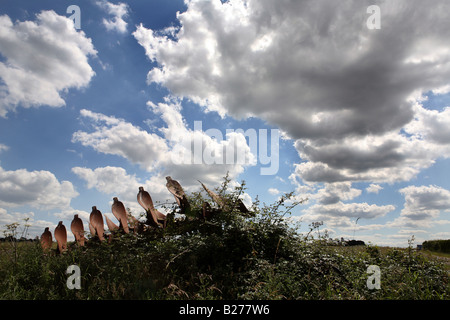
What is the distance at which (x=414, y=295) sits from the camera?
4.14 metres

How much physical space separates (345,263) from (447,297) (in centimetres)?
140

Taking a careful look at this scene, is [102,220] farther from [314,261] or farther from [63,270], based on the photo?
[314,261]

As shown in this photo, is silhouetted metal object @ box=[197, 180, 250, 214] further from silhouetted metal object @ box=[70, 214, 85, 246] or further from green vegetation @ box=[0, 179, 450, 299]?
silhouetted metal object @ box=[70, 214, 85, 246]

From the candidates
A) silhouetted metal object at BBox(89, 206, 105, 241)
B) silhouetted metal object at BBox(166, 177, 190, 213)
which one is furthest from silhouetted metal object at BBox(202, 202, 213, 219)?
silhouetted metal object at BBox(89, 206, 105, 241)

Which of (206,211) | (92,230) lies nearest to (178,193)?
(206,211)

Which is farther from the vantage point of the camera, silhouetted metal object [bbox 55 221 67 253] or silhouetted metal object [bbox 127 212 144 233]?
silhouetted metal object [bbox 55 221 67 253]

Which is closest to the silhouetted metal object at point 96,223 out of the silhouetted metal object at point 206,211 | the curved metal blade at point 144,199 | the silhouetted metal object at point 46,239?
the curved metal blade at point 144,199

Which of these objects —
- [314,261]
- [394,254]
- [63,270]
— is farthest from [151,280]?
[394,254]

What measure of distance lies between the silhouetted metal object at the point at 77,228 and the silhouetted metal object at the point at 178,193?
2.03 m

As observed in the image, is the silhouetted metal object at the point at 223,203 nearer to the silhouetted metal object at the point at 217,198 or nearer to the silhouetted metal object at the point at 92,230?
the silhouetted metal object at the point at 217,198

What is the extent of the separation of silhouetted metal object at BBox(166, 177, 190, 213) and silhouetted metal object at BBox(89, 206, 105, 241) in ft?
5.02

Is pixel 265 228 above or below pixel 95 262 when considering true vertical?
above

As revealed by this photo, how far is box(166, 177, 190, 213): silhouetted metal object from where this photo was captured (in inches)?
251
